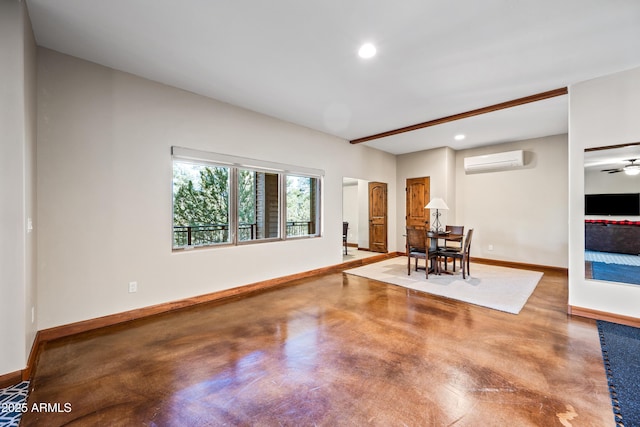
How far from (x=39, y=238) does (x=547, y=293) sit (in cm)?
629

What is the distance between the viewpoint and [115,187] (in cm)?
296

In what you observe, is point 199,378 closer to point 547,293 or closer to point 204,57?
point 204,57

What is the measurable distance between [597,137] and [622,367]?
95.2 inches

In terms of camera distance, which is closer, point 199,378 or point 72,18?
point 199,378

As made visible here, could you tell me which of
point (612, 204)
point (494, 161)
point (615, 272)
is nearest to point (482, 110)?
point (612, 204)

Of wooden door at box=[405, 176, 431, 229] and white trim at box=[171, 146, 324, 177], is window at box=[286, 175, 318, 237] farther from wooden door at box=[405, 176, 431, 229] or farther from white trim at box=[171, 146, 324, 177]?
wooden door at box=[405, 176, 431, 229]

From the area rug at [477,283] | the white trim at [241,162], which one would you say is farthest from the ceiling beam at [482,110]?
the area rug at [477,283]

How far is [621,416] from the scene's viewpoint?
1595mm

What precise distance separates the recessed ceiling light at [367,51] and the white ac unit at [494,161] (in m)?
4.64

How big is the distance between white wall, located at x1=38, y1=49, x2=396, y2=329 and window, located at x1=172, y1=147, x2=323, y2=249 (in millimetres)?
155

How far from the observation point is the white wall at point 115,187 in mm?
2615

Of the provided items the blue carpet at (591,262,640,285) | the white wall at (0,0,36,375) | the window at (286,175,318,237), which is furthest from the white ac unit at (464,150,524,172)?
the white wall at (0,0,36,375)

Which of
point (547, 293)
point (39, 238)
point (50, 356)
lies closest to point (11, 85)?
point (39, 238)

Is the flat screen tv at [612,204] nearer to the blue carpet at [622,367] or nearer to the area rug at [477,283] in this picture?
the blue carpet at [622,367]
